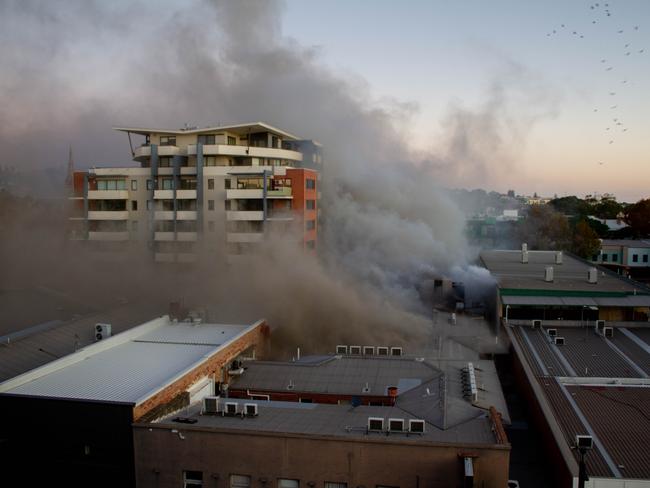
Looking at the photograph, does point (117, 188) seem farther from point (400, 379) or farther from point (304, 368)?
point (400, 379)

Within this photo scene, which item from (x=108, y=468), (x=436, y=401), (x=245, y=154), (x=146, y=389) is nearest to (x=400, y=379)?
(x=436, y=401)

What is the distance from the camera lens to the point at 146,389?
12469mm

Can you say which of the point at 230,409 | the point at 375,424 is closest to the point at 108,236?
the point at 230,409

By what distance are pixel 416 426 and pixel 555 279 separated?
1637 cm

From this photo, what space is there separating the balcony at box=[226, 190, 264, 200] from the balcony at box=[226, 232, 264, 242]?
6.10 feet

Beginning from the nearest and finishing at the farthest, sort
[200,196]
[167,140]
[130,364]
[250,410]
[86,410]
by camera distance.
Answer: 1. [86,410]
2. [250,410]
3. [130,364]
4. [200,196]
5. [167,140]

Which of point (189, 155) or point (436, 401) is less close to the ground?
point (189, 155)

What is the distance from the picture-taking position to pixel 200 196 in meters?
31.0

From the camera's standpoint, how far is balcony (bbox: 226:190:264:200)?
30.0 m

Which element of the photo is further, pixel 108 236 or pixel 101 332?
pixel 108 236

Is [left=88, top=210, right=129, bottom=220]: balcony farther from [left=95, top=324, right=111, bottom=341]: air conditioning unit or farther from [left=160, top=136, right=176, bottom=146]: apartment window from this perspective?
[left=95, top=324, right=111, bottom=341]: air conditioning unit

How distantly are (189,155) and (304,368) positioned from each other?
19.0 meters

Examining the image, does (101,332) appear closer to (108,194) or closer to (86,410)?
(86,410)

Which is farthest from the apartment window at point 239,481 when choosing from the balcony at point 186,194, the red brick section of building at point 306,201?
the balcony at point 186,194
